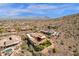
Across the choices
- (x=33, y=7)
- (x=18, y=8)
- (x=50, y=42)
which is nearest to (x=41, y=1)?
(x=33, y=7)

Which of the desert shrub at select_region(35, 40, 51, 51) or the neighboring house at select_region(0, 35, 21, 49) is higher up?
the neighboring house at select_region(0, 35, 21, 49)

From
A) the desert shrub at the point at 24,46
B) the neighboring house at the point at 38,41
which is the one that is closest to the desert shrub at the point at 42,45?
the neighboring house at the point at 38,41

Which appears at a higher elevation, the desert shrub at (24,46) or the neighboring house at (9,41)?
the neighboring house at (9,41)

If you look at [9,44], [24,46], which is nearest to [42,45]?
[24,46]

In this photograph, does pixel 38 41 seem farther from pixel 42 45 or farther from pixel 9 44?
pixel 9 44

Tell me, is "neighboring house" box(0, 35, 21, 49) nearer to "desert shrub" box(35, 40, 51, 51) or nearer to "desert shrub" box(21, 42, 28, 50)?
"desert shrub" box(21, 42, 28, 50)

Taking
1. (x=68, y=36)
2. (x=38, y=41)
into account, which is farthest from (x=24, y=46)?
(x=68, y=36)

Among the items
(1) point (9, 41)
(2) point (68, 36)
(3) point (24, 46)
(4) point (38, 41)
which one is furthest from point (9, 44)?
(2) point (68, 36)

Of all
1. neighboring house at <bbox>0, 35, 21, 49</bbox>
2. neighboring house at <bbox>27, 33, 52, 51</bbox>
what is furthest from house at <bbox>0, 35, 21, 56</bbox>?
neighboring house at <bbox>27, 33, 52, 51</bbox>

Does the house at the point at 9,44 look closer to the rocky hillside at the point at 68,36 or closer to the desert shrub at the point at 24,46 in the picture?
the desert shrub at the point at 24,46

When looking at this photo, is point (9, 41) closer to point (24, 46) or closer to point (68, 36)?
point (24, 46)

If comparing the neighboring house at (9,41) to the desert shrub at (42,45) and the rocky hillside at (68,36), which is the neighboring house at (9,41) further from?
the rocky hillside at (68,36)
